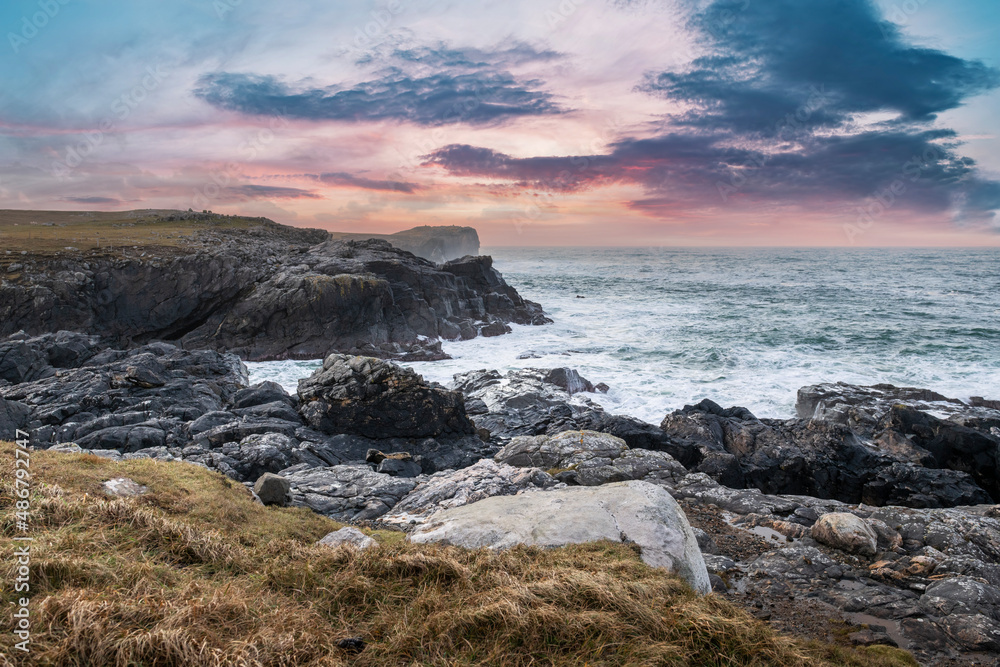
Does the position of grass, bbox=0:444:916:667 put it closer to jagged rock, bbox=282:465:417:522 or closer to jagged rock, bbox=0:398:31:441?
jagged rock, bbox=282:465:417:522

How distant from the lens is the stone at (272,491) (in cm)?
1105

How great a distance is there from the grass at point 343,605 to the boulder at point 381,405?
11256 millimetres

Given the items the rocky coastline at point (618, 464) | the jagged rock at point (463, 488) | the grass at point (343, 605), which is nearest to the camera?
the grass at point (343, 605)

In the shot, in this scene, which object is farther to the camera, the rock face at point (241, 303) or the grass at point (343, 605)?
the rock face at point (241, 303)

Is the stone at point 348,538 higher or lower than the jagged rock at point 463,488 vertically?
higher

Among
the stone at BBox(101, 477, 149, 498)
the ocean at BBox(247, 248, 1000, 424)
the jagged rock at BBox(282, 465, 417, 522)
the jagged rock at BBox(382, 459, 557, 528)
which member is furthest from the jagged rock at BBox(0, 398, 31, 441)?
the jagged rock at BBox(382, 459, 557, 528)

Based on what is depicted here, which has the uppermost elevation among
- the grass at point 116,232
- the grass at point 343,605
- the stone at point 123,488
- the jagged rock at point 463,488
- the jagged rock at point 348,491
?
the grass at point 116,232

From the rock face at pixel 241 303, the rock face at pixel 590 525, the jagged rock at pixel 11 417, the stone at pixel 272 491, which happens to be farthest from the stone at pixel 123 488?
the rock face at pixel 241 303

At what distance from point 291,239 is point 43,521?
222 feet

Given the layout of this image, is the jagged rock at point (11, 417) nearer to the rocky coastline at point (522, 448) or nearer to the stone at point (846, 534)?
the rocky coastline at point (522, 448)

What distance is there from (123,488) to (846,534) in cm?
1362

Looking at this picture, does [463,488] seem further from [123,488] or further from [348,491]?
[123,488]

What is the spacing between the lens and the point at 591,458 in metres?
15.0

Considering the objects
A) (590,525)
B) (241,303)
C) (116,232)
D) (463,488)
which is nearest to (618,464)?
(463,488)
